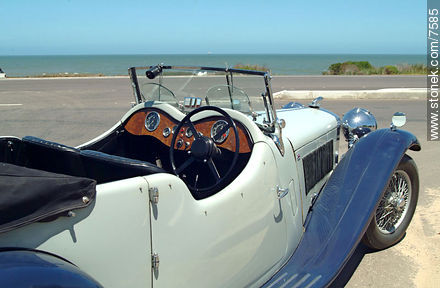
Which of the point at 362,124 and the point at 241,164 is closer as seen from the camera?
the point at 241,164

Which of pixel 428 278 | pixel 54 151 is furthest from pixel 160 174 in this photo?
pixel 428 278

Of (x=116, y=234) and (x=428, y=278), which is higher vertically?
(x=116, y=234)

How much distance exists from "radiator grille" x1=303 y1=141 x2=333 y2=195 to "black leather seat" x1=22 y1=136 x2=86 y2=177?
1.87 meters

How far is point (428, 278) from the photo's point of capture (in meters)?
3.35

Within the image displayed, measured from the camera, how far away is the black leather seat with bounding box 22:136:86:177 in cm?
263

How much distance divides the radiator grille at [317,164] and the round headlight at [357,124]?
484 millimetres

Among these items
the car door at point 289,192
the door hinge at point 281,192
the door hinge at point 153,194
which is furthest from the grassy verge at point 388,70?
the door hinge at point 153,194

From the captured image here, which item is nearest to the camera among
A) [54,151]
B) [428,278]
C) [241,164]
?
[54,151]

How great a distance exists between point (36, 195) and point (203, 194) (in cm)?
116

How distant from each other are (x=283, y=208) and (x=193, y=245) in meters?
0.89

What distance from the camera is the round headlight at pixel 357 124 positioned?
4762 mm

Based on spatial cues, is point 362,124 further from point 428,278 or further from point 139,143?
point 139,143

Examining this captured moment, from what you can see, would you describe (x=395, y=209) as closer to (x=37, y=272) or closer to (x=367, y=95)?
(x=37, y=272)

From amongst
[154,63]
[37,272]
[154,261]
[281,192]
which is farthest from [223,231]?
[154,63]
